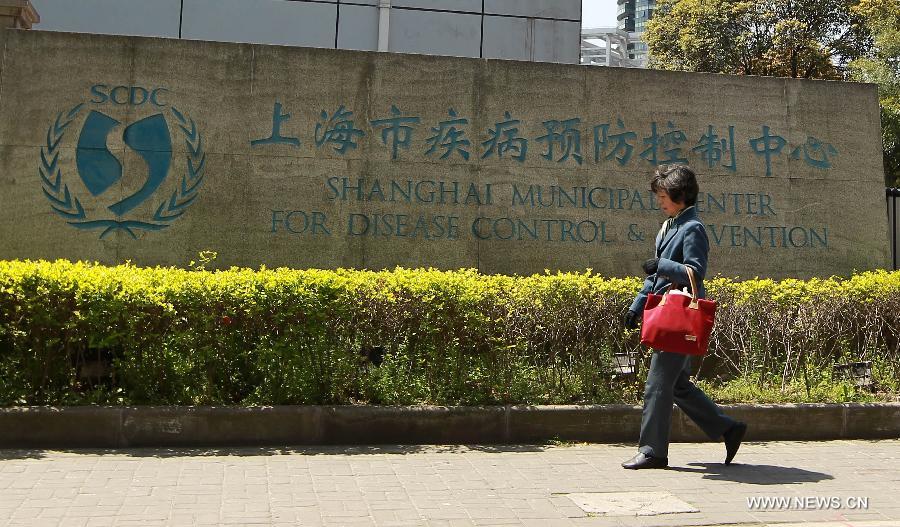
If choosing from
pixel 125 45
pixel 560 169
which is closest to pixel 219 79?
pixel 125 45

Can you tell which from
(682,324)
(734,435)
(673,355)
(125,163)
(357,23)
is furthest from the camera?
(357,23)

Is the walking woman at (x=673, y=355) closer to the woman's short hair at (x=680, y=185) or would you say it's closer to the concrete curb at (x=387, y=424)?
the woman's short hair at (x=680, y=185)

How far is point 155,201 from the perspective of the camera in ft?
30.3

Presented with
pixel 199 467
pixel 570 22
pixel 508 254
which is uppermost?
pixel 570 22

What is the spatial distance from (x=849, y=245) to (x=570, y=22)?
14.0 metres

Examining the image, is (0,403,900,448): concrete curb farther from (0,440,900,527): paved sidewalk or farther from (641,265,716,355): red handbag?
(641,265,716,355): red handbag

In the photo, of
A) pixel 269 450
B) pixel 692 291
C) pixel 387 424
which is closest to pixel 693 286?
pixel 692 291

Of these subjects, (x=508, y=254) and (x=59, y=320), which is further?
(x=508, y=254)

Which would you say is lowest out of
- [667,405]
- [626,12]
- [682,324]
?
[667,405]

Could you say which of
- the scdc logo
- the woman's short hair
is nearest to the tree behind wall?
the scdc logo

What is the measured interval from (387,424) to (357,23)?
17.4m

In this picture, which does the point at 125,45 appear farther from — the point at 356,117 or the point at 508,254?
the point at 508,254

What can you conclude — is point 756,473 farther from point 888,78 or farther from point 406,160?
point 888,78

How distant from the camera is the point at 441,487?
16.7 feet
